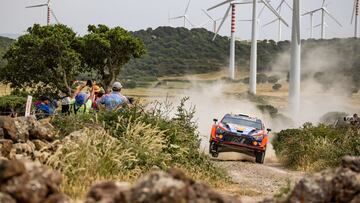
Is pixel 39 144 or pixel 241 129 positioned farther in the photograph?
pixel 241 129

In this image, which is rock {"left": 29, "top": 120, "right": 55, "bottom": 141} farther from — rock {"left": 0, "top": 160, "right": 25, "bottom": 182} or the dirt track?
rock {"left": 0, "top": 160, "right": 25, "bottom": 182}

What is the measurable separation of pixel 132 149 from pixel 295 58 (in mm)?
39229

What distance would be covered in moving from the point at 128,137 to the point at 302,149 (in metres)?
11.2

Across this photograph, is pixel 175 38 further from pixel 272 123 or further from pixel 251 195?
pixel 251 195

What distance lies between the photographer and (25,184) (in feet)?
17.8

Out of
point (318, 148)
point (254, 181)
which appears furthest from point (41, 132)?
point (318, 148)

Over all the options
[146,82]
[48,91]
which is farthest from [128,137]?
[146,82]

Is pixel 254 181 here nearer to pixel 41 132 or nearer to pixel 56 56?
pixel 41 132

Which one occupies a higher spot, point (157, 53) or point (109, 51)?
point (157, 53)

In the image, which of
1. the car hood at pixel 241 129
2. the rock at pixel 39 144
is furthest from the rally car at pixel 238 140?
the rock at pixel 39 144

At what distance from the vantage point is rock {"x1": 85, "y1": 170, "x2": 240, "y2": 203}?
499 cm

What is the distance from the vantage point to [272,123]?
53.8 m

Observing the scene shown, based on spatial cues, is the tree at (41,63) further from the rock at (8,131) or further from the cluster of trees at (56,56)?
the rock at (8,131)

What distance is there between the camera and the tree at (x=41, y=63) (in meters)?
35.1
